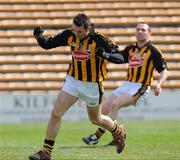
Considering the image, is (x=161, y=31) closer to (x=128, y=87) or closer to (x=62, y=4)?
(x=62, y=4)

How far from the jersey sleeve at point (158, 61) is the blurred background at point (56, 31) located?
8.54m

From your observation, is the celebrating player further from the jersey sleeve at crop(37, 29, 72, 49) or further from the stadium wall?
the stadium wall

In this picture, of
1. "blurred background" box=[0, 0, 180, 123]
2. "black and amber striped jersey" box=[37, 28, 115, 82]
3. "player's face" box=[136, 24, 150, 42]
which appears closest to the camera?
"black and amber striped jersey" box=[37, 28, 115, 82]

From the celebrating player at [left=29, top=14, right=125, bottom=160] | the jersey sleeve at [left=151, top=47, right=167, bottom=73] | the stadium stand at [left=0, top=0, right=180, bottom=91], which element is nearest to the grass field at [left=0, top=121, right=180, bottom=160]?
the celebrating player at [left=29, top=14, right=125, bottom=160]

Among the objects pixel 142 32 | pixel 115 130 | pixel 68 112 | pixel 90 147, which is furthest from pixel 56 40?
pixel 68 112

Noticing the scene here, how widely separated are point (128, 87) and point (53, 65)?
10.3 meters

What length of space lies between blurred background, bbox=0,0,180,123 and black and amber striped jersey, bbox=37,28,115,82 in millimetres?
10922

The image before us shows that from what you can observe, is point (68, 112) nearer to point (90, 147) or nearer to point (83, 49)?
point (90, 147)

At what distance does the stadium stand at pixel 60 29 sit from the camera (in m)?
19.7

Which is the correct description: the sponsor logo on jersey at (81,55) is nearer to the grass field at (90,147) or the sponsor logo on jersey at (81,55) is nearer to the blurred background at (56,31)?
the grass field at (90,147)

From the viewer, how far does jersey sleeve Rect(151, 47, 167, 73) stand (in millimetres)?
9625

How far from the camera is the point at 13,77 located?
64.2 feet

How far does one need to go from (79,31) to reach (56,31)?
1366cm

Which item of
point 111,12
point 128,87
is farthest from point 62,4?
point 128,87
